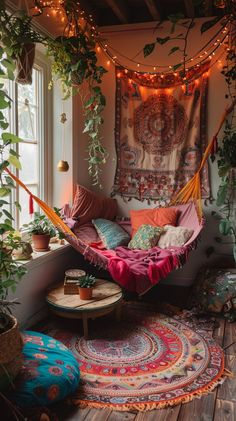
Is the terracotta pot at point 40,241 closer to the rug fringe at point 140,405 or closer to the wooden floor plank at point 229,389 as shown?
the rug fringe at point 140,405

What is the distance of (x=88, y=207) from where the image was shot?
332cm

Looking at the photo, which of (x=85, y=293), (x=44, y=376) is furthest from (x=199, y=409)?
(x=85, y=293)

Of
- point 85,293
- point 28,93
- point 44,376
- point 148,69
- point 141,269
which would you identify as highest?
point 148,69

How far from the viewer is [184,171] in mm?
3486

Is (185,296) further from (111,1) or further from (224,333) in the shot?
(111,1)

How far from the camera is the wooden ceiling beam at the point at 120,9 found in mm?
3129

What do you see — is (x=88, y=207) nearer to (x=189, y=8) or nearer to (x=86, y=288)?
(x=86, y=288)

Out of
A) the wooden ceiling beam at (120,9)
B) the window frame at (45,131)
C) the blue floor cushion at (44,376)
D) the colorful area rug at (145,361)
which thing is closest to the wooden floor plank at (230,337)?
the colorful area rug at (145,361)

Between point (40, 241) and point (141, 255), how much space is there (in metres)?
0.79

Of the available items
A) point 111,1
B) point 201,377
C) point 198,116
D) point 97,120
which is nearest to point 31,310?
point 201,377

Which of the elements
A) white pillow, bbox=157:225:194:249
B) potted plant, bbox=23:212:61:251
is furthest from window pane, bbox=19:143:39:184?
white pillow, bbox=157:225:194:249

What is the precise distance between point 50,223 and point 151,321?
1044 millimetres

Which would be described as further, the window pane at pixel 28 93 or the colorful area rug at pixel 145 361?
the window pane at pixel 28 93

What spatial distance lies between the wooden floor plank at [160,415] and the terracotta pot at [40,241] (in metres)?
1.38
